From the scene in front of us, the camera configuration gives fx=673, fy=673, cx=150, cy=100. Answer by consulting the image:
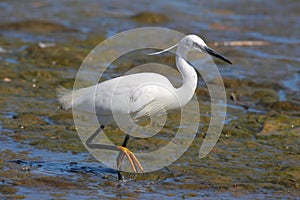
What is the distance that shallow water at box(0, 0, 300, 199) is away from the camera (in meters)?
6.10

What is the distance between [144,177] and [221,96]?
3.22 m

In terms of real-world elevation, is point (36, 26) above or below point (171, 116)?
above

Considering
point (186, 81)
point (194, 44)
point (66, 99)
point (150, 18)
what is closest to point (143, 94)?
point (186, 81)

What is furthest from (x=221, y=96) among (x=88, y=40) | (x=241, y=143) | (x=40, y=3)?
(x=40, y=3)

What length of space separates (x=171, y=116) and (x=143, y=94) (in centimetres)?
218

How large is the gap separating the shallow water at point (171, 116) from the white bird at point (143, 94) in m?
0.57

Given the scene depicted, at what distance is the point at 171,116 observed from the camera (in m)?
8.30

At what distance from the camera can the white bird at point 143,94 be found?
6137 millimetres

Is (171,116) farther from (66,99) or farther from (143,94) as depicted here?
(143,94)

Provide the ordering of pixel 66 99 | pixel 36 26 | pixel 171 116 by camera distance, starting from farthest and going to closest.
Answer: pixel 36 26 → pixel 171 116 → pixel 66 99

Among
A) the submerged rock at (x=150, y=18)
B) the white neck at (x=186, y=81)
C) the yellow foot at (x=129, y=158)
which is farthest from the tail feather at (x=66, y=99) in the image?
the submerged rock at (x=150, y=18)

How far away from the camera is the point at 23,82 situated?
924 cm

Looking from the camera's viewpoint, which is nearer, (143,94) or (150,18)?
(143,94)

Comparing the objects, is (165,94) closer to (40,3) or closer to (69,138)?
(69,138)
